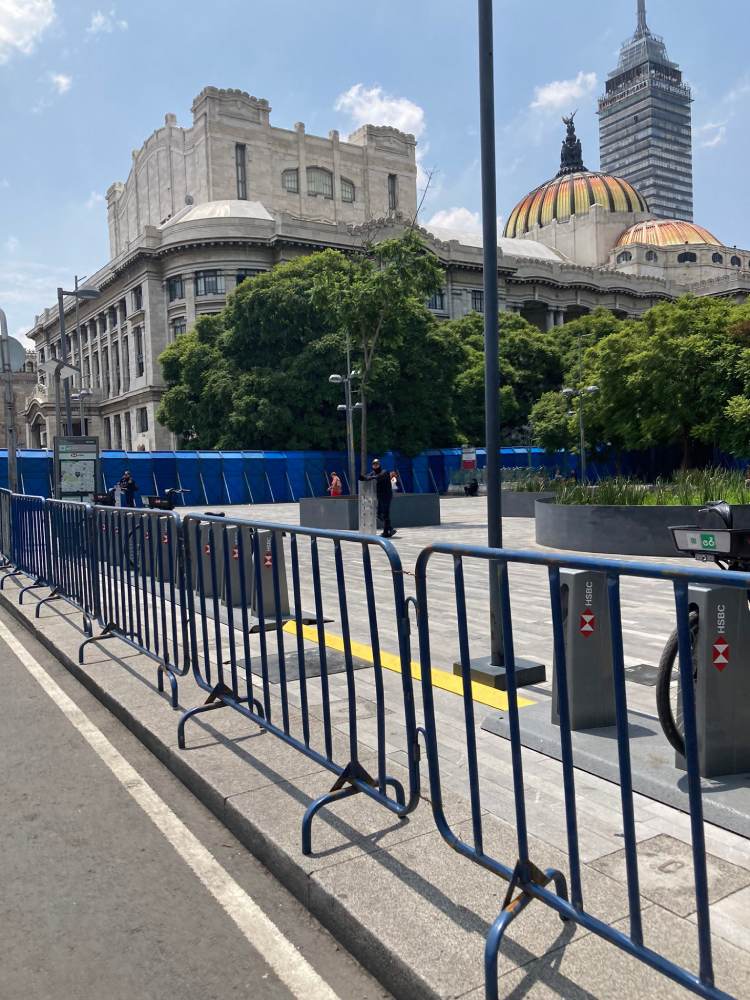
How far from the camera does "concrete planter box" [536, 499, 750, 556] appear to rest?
506 inches

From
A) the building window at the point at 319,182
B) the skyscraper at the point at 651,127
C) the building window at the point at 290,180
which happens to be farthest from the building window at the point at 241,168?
the skyscraper at the point at 651,127

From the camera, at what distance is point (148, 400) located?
217 ft

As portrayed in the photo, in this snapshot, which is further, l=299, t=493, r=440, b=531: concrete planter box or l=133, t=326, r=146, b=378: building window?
l=133, t=326, r=146, b=378: building window

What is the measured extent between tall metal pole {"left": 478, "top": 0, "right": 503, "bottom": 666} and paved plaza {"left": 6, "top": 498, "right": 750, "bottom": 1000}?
4.04ft

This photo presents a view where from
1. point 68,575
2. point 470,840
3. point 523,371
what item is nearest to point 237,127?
point 523,371

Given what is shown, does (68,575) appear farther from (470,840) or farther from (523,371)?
(523,371)

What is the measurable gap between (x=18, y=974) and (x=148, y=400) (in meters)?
66.2

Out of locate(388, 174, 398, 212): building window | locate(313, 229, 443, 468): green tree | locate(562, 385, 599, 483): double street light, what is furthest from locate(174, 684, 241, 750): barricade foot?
locate(388, 174, 398, 212): building window

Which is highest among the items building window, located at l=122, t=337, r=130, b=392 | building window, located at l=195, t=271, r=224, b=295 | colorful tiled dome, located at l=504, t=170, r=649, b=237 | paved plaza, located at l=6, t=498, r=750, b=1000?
colorful tiled dome, located at l=504, t=170, r=649, b=237

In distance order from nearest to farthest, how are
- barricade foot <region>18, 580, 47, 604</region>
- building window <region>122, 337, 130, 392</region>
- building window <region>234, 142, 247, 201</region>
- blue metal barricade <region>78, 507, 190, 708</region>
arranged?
blue metal barricade <region>78, 507, 190, 708</region> < barricade foot <region>18, 580, 47, 604</region> < building window <region>122, 337, 130, 392</region> < building window <region>234, 142, 247, 201</region>

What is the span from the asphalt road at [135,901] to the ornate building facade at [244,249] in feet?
176

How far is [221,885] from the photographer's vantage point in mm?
3285

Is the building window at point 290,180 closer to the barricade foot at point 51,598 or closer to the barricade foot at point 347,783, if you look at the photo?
the barricade foot at point 51,598

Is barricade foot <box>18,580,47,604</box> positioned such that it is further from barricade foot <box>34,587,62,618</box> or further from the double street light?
the double street light
